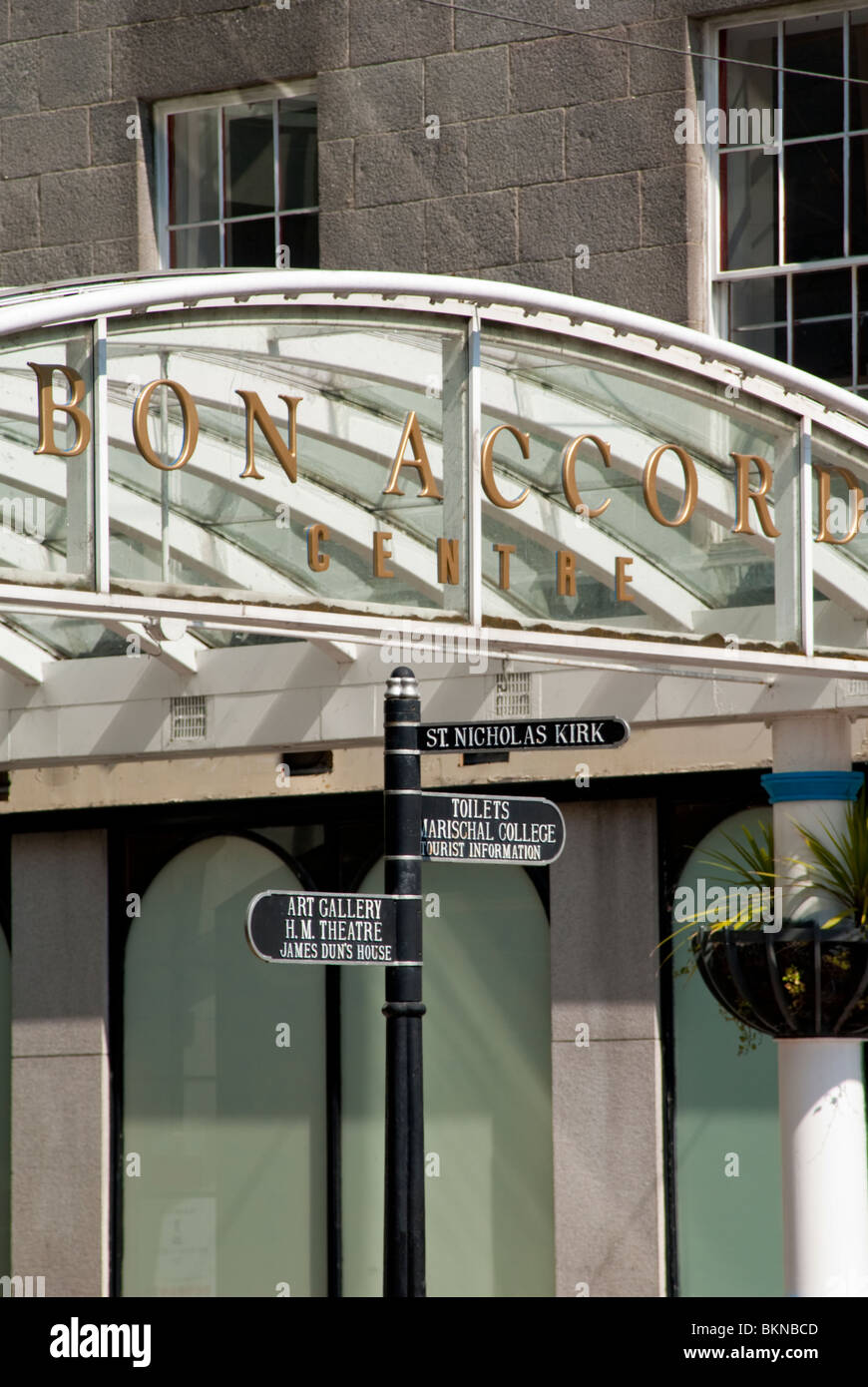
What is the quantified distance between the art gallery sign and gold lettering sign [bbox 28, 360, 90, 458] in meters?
0.01

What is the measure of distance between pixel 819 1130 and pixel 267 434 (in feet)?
14.5

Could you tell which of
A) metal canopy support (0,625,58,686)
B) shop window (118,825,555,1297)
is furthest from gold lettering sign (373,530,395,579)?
shop window (118,825,555,1297)

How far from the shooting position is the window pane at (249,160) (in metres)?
15.8

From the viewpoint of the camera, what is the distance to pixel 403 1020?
8.85 meters

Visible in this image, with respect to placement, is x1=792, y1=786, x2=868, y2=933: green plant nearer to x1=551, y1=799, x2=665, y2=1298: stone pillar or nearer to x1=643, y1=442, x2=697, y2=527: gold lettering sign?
x1=643, y1=442, x2=697, y2=527: gold lettering sign

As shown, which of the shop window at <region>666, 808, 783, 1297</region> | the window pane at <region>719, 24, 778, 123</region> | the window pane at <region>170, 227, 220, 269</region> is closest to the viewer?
the shop window at <region>666, 808, 783, 1297</region>

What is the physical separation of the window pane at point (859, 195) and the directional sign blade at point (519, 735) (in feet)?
18.9

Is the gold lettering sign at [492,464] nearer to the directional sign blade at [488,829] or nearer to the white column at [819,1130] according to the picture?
the directional sign blade at [488,829]

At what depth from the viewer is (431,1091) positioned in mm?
14469

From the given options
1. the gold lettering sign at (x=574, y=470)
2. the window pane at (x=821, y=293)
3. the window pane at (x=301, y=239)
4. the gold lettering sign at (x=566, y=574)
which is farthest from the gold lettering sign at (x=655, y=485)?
the window pane at (x=301, y=239)

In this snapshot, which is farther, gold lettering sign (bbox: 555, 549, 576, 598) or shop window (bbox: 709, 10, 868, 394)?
shop window (bbox: 709, 10, 868, 394)

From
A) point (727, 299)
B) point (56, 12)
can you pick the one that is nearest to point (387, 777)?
point (727, 299)

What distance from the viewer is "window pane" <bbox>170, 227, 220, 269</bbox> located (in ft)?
51.8

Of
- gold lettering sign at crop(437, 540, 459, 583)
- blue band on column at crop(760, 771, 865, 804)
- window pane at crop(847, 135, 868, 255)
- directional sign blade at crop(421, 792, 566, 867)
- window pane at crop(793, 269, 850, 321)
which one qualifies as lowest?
directional sign blade at crop(421, 792, 566, 867)
